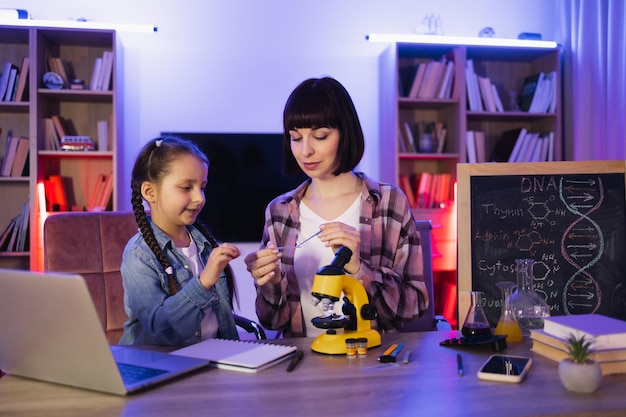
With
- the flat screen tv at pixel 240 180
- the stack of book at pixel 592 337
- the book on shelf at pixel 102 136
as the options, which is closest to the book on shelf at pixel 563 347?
the stack of book at pixel 592 337

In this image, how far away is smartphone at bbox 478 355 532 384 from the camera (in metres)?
1.04

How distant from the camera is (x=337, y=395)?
38.1 inches

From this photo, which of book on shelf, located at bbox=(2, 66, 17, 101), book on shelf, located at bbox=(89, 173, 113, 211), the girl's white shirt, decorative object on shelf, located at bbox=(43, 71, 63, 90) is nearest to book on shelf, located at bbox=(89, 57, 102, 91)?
decorative object on shelf, located at bbox=(43, 71, 63, 90)

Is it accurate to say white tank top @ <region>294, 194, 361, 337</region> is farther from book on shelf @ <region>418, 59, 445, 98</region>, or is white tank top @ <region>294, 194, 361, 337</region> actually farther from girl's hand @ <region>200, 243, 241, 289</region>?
book on shelf @ <region>418, 59, 445, 98</region>

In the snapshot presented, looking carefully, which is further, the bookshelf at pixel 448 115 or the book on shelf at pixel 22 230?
the bookshelf at pixel 448 115

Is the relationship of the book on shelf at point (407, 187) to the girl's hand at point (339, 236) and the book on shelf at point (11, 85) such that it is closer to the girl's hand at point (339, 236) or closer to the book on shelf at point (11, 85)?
the book on shelf at point (11, 85)

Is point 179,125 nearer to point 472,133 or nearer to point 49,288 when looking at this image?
point 472,133

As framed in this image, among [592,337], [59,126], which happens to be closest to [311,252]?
[592,337]

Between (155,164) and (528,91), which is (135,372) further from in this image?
(528,91)

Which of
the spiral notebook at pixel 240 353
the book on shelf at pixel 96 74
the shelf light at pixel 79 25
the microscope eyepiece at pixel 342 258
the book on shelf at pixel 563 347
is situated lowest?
the spiral notebook at pixel 240 353

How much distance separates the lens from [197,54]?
421cm

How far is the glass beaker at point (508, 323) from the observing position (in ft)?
4.46

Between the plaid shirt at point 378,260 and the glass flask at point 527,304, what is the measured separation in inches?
11.7

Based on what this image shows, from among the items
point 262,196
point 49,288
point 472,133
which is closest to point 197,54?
point 262,196
